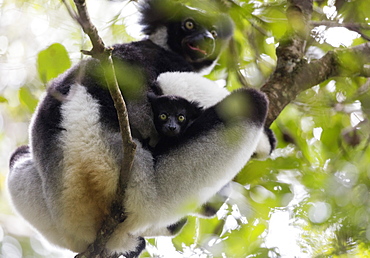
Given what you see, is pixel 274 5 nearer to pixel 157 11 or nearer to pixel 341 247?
pixel 157 11

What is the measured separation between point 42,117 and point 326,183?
224 cm

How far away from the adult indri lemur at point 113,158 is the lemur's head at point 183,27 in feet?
4.35

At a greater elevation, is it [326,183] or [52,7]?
[52,7]

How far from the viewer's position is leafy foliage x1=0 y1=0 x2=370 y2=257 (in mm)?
2867

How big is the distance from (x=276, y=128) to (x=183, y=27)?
1.64 meters

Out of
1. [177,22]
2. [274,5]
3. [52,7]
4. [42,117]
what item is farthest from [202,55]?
[42,117]

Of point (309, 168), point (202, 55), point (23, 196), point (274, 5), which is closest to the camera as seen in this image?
point (309, 168)

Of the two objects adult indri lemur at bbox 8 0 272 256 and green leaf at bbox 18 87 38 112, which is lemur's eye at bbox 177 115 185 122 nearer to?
adult indri lemur at bbox 8 0 272 256

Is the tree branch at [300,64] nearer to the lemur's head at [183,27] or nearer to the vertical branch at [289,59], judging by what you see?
the vertical branch at [289,59]

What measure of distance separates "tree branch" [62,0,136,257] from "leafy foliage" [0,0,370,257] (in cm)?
74

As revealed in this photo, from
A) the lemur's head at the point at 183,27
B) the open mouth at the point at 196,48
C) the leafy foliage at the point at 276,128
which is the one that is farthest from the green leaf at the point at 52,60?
the open mouth at the point at 196,48

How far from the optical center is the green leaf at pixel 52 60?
3.29m

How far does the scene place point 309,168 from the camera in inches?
125

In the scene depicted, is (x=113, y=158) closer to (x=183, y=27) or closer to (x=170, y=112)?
(x=170, y=112)
